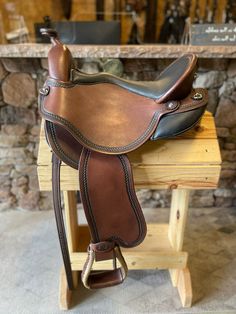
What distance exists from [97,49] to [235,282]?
122 cm

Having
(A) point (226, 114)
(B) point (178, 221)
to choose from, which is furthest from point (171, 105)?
(A) point (226, 114)

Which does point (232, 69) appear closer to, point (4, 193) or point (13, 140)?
point (13, 140)

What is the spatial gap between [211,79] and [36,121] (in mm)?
968

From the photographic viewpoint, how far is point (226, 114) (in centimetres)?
158

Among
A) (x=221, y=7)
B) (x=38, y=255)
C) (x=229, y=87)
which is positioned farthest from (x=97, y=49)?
(x=221, y=7)

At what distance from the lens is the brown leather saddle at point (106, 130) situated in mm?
793

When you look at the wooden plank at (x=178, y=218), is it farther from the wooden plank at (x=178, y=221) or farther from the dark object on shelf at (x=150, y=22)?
the dark object on shelf at (x=150, y=22)

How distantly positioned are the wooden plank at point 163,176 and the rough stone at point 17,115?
2.55 feet

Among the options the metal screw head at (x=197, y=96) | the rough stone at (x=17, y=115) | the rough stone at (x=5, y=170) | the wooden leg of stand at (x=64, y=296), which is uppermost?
the metal screw head at (x=197, y=96)

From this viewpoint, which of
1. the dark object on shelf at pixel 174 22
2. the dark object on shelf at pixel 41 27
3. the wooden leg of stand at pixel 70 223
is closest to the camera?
the wooden leg of stand at pixel 70 223

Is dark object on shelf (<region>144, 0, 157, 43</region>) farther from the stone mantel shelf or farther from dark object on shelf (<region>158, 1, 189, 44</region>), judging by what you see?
the stone mantel shelf

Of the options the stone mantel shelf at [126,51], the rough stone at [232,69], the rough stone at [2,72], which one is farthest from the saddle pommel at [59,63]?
the rough stone at [232,69]

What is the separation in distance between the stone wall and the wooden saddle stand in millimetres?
620

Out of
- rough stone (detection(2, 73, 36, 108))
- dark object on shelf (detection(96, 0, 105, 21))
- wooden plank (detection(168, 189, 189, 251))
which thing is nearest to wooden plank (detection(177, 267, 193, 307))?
wooden plank (detection(168, 189, 189, 251))
